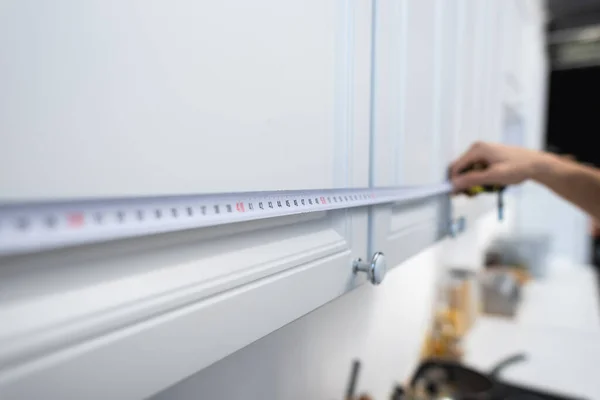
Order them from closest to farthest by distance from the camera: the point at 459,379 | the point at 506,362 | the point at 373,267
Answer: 1. the point at 373,267
2. the point at 459,379
3. the point at 506,362

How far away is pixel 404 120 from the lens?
54cm

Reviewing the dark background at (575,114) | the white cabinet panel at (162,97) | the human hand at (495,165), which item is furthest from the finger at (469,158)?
the dark background at (575,114)

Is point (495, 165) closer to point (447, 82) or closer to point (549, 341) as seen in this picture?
point (447, 82)

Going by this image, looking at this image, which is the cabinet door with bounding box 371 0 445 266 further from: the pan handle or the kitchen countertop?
the kitchen countertop

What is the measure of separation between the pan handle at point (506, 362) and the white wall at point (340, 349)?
0.83 ft

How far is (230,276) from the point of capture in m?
0.27

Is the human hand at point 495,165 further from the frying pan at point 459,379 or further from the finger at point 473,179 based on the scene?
the frying pan at point 459,379

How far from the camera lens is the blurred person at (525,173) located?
0.77m

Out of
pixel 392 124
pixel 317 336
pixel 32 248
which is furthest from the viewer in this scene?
pixel 317 336

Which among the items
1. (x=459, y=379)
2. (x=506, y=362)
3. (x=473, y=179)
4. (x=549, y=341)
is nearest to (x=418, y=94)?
(x=473, y=179)

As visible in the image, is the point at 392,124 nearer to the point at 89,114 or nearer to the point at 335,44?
the point at 335,44

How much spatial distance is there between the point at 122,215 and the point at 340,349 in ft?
2.50

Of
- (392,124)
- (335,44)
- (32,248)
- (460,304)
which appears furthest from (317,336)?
(460,304)

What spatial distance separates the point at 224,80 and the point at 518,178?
0.76m
